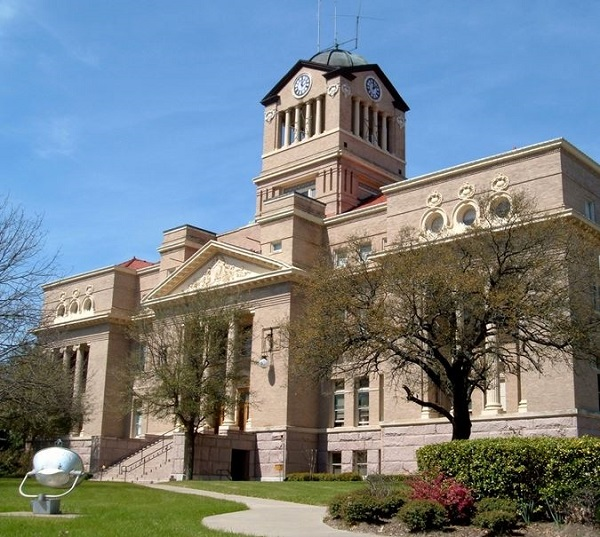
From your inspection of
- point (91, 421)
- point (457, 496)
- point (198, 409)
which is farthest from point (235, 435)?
point (457, 496)

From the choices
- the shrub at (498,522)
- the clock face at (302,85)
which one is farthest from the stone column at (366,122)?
the shrub at (498,522)

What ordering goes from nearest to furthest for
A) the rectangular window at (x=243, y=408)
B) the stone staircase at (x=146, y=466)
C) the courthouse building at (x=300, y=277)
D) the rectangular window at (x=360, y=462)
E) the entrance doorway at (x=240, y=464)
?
the courthouse building at (x=300, y=277) < the rectangular window at (x=360, y=462) < the entrance doorway at (x=240, y=464) < the stone staircase at (x=146, y=466) < the rectangular window at (x=243, y=408)

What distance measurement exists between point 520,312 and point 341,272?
322 inches

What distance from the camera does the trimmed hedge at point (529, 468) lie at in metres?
19.9

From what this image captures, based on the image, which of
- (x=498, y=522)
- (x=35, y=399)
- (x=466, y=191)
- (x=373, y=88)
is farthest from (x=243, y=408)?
(x=498, y=522)

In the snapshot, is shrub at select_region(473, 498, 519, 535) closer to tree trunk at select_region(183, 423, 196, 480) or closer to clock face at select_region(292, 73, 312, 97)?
tree trunk at select_region(183, 423, 196, 480)

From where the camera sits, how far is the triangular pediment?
160 ft

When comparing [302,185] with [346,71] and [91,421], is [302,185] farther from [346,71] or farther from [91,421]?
[91,421]

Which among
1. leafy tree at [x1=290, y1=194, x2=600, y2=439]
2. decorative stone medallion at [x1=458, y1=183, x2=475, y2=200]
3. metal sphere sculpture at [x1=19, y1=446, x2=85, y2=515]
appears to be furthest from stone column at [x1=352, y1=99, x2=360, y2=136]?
metal sphere sculpture at [x1=19, y1=446, x2=85, y2=515]

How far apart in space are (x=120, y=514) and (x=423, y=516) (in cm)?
750

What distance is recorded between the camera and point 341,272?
34.0 meters

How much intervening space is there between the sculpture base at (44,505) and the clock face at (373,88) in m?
46.1

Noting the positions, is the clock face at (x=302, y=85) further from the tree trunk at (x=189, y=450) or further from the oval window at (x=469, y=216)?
the tree trunk at (x=189, y=450)

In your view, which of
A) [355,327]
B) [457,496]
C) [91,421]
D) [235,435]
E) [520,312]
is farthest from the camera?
[91,421]
